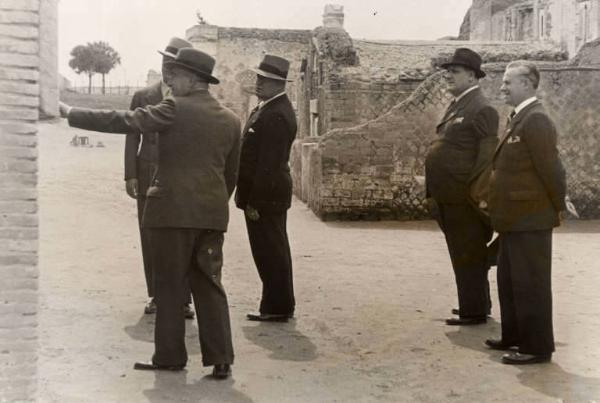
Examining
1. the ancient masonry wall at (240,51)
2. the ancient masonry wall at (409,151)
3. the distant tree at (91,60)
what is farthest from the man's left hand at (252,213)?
the distant tree at (91,60)

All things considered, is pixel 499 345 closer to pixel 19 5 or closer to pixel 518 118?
pixel 518 118

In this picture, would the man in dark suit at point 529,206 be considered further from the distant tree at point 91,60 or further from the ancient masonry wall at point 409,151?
the distant tree at point 91,60

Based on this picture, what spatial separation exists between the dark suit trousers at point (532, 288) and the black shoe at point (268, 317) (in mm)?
1924

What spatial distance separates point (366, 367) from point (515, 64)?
2148 mm

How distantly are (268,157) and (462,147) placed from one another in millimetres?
1425

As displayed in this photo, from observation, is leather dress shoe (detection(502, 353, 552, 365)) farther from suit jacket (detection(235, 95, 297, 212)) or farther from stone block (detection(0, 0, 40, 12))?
stone block (detection(0, 0, 40, 12))

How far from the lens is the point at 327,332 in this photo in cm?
707

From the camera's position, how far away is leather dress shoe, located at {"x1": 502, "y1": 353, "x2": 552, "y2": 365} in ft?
20.0

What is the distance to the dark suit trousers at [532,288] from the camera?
6.14 meters

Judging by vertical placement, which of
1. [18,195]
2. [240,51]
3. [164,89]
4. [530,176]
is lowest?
[18,195]

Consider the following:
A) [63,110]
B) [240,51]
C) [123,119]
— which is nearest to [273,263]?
[123,119]

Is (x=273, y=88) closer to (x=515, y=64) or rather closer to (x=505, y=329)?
(x=515, y=64)

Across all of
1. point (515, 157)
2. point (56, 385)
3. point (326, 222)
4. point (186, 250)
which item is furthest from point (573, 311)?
point (326, 222)

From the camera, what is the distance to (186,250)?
569cm
